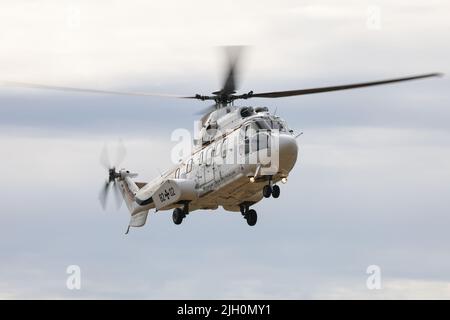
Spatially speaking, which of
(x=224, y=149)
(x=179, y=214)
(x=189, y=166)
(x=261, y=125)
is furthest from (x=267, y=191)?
(x=179, y=214)

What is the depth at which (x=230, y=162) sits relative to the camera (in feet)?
253

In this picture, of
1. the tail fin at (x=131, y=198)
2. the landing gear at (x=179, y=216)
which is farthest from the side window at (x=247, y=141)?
the tail fin at (x=131, y=198)

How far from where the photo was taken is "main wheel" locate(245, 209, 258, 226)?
81.4 metres

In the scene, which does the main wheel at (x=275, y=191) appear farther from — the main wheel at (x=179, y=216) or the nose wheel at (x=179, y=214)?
the main wheel at (x=179, y=216)

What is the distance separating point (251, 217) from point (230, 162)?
18.0ft

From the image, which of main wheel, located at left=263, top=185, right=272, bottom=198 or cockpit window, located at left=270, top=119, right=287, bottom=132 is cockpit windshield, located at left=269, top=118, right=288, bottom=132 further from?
main wheel, located at left=263, top=185, right=272, bottom=198

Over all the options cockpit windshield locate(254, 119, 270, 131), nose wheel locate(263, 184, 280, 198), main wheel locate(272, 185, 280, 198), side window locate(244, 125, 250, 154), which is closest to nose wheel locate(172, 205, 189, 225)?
side window locate(244, 125, 250, 154)

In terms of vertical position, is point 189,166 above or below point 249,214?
above

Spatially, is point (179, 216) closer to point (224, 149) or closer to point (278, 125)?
point (224, 149)

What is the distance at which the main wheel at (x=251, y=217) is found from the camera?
81375 mm

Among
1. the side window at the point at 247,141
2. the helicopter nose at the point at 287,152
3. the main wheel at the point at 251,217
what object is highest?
the side window at the point at 247,141

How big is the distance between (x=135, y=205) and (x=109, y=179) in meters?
4.05
